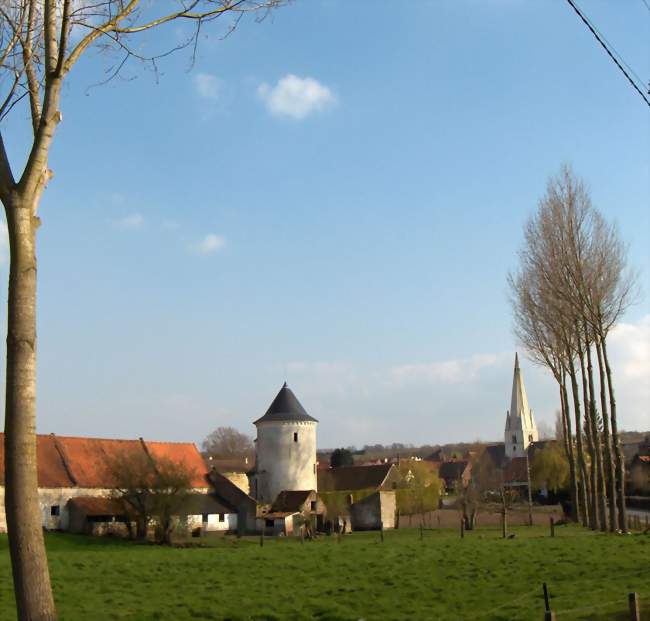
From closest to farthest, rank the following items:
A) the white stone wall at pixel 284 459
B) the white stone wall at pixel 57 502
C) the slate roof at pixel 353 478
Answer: the white stone wall at pixel 57 502
the white stone wall at pixel 284 459
the slate roof at pixel 353 478

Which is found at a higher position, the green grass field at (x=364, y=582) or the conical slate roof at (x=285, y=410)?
the conical slate roof at (x=285, y=410)

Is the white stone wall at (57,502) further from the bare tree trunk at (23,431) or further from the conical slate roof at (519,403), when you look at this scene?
the conical slate roof at (519,403)

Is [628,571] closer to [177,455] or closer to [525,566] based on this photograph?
[525,566]

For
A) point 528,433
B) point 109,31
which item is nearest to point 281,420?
point 109,31

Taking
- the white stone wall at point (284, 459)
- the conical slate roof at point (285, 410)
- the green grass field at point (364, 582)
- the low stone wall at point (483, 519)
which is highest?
the conical slate roof at point (285, 410)

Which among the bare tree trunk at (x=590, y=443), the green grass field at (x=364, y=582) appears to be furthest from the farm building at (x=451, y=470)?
the green grass field at (x=364, y=582)

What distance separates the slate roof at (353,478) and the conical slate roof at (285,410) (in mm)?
7021

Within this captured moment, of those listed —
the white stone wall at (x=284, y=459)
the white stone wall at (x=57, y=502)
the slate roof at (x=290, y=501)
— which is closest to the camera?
the white stone wall at (x=57, y=502)

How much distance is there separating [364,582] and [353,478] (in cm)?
4441

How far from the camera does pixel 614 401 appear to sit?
108ft

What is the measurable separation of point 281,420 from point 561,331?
26.8 meters

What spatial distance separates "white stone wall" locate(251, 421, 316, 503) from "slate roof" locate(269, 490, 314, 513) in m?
1.81

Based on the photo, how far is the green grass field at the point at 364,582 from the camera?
1527 cm

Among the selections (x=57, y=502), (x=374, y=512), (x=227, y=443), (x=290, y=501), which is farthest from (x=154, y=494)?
(x=227, y=443)
